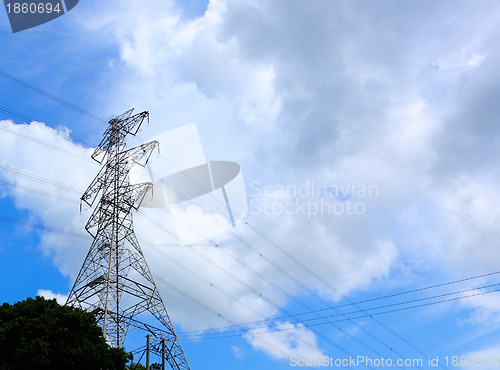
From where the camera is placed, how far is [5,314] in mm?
26094

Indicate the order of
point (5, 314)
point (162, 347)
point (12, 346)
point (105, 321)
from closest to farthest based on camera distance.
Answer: point (12, 346), point (5, 314), point (105, 321), point (162, 347)

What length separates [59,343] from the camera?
81.3 ft

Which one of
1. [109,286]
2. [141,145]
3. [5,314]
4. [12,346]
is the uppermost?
[141,145]

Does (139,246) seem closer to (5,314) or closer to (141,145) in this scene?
(141,145)

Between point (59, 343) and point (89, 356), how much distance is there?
198 centimetres

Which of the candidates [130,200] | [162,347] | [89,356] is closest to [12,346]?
[89,356]

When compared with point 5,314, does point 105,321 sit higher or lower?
higher

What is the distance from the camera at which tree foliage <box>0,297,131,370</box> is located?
934 inches

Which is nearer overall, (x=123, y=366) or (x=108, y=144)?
(x=123, y=366)

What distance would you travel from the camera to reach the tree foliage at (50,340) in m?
23.7

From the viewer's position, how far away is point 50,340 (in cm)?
2489

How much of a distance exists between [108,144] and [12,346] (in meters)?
22.9

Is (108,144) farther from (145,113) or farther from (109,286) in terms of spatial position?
Answer: (109,286)

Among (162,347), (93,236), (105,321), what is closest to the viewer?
(105,321)
